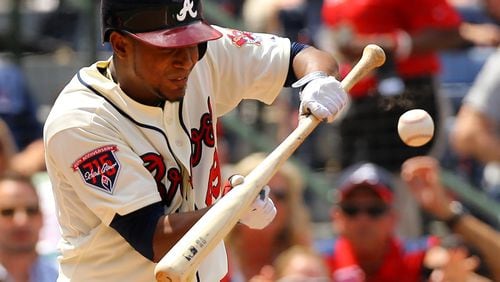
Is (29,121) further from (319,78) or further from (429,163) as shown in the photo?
(319,78)

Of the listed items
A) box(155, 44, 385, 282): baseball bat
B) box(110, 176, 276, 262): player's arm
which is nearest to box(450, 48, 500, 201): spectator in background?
box(155, 44, 385, 282): baseball bat

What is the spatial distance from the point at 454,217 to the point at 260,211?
2.31 meters

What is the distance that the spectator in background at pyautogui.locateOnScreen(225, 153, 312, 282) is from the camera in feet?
18.1

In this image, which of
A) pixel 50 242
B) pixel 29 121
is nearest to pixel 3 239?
pixel 50 242

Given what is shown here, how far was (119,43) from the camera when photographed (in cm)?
339

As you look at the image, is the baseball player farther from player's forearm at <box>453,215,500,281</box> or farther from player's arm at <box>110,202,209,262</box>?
player's forearm at <box>453,215,500,281</box>

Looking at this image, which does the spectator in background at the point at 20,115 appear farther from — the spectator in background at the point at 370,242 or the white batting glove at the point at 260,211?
the white batting glove at the point at 260,211

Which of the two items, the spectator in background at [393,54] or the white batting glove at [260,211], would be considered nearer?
the white batting glove at [260,211]

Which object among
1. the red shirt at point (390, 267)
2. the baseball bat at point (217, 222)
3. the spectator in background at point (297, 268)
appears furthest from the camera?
the red shirt at point (390, 267)

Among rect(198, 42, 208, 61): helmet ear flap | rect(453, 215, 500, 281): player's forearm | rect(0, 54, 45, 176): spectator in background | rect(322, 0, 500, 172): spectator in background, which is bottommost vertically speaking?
rect(0, 54, 45, 176): spectator in background

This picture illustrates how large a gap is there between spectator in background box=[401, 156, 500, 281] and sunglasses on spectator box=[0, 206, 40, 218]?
1.76m

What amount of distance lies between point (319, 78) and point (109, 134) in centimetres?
66

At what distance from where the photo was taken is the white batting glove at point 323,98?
11.2 ft

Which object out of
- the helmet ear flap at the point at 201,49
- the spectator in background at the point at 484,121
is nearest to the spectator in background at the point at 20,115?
the spectator in background at the point at 484,121
